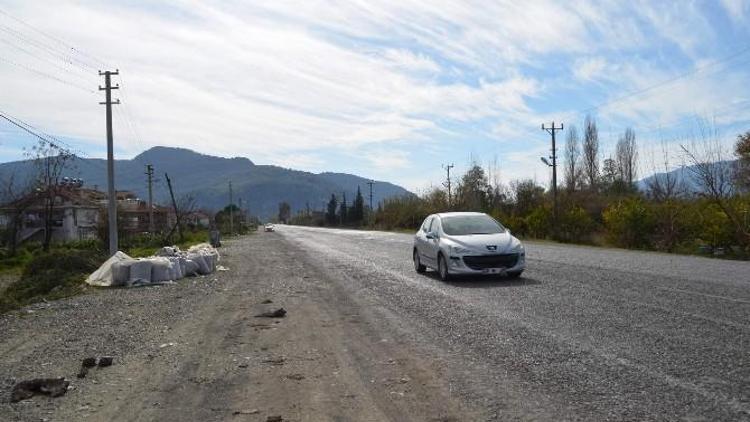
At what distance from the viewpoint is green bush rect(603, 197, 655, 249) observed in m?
33.3

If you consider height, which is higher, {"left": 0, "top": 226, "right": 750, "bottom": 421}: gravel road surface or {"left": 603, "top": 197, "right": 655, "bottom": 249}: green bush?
{"left": 603, "top": 197, "right": 655, "bottom": 249}: green bush

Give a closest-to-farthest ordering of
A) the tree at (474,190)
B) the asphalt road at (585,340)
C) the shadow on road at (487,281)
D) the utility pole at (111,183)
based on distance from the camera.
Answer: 1. the asphalt road at (585,340)
2. the shadow on road at (487,281)
3. the utility pole at (111,183)
4. the tree at (474,190)

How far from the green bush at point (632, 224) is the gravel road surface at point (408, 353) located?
799 inches

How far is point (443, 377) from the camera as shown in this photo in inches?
254

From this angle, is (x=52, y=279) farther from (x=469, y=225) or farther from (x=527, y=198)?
(x=527, y=198)

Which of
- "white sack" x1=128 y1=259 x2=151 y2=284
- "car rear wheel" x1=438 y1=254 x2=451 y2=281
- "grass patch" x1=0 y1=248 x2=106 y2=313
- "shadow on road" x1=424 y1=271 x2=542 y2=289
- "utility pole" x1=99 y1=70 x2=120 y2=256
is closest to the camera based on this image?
"shadow on road" x1=424 y1=271 x2=542 y2=289

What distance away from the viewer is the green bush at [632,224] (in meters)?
33.3

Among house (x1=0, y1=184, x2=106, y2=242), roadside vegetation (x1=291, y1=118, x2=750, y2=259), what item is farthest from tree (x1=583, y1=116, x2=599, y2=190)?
house (x1=0, y1=184, x2=106, y2=242)

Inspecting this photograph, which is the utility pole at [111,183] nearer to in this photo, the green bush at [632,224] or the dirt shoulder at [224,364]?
the dirt shoulder at [224,364]

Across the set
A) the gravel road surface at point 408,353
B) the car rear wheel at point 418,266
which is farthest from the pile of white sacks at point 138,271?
the car rear wheel at point 418,266

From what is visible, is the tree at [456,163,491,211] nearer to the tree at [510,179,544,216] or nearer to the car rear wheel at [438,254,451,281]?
the tree at [510,179,544,216]

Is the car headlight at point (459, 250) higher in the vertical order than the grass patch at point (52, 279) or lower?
higher

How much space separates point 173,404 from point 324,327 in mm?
4035

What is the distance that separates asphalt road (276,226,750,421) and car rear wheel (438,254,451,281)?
2.00 ft
